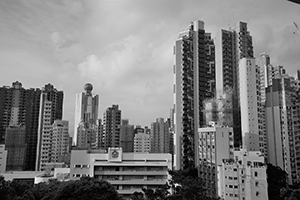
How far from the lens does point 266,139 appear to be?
9.55 metres

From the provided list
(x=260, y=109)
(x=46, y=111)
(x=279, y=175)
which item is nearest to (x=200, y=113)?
(x=260, y=109)

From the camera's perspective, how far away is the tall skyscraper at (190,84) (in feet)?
33.3

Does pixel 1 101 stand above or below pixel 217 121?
above

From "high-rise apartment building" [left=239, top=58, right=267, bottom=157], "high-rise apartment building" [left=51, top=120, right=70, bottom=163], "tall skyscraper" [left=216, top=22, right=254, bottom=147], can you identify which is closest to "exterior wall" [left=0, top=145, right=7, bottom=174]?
"high-rise apartment building" [left=51, top=120, right=70, bottom=163]

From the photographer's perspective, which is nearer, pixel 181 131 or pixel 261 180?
pixel 261 180

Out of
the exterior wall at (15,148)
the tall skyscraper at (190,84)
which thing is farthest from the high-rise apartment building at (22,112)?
the tall skyscraper at (190,84)

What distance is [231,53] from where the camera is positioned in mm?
11820

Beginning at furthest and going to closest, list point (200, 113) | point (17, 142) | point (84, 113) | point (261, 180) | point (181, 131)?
point (84, 113), point (17, 142), point (200, 113), point (181, 131), point (261, 180)

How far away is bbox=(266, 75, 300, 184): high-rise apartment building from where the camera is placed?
8.76 meters

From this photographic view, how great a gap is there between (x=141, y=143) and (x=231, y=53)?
7423mm

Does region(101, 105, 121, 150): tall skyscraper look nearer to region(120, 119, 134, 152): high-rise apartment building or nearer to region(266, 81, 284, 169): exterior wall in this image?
region(120, 119, 134, 152): high-rise apartment building

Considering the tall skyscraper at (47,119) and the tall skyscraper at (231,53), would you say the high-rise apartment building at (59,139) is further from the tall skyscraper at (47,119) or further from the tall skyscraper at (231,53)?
the tall skyscraper at (231,53)

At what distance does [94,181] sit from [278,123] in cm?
724

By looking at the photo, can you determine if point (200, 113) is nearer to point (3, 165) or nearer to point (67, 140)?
point (67, 140)
